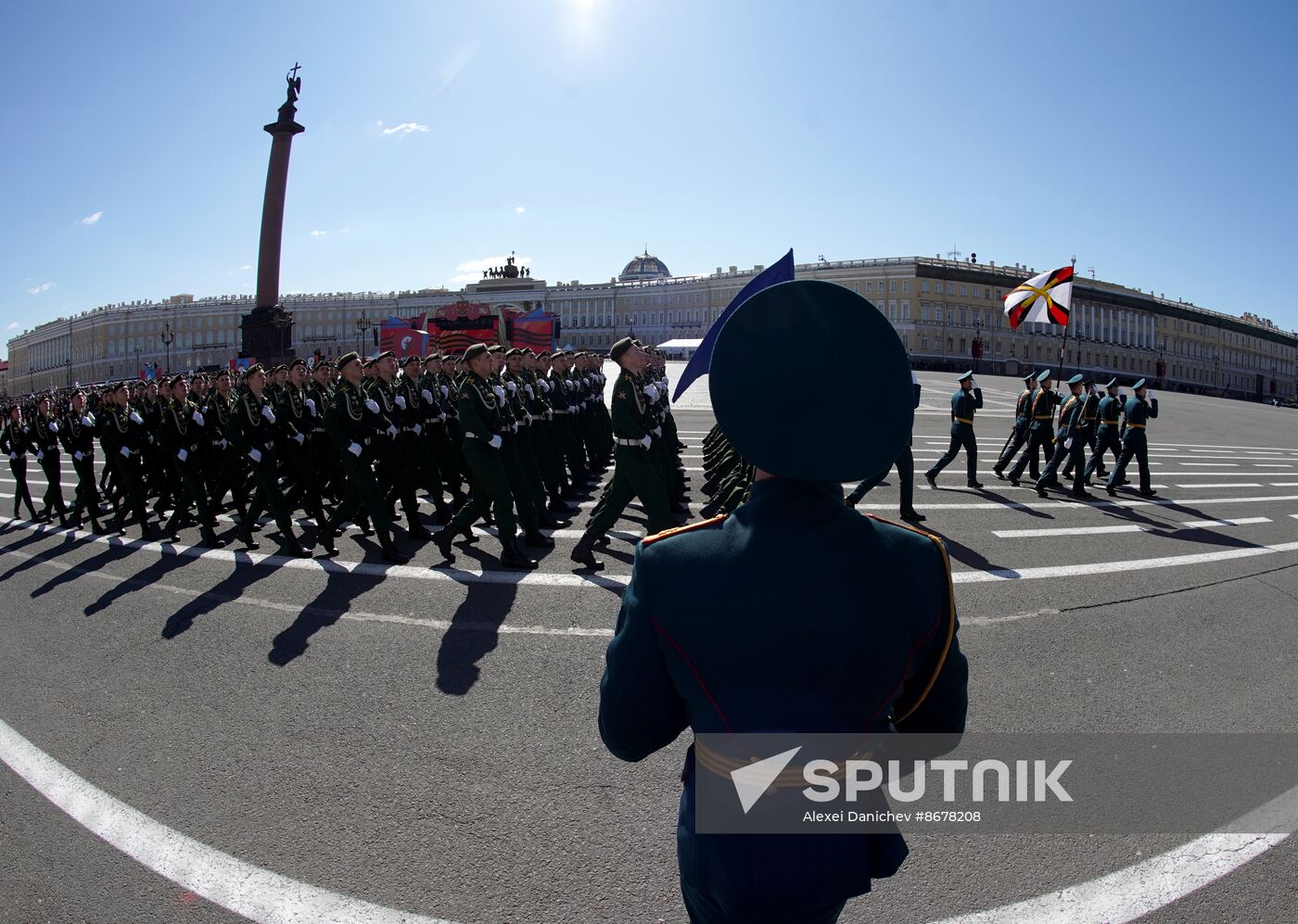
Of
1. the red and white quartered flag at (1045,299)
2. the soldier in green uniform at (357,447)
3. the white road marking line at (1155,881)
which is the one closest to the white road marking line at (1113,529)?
the white road marking line at (1155,881)

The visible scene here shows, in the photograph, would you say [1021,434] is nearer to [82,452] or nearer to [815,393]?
[815,393]

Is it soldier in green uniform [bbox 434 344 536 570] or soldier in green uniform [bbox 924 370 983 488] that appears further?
soldier in green uniform [bbox 924 370 983 488]

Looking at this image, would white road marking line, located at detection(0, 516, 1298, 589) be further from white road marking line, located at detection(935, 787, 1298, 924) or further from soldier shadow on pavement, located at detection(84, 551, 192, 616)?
white road marking line, located at detection(935, 787, 1298, 924)

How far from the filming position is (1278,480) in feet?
51.1

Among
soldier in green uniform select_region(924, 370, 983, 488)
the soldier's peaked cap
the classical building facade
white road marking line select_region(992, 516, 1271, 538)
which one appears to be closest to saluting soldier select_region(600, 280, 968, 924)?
the soldier's peaked cap

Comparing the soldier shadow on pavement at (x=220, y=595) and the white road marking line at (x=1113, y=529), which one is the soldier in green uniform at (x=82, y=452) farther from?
the white road marking line at (x=1113, y=529)

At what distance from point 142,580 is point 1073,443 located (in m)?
13.1

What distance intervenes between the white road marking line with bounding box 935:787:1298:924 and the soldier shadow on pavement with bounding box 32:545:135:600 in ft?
27.3

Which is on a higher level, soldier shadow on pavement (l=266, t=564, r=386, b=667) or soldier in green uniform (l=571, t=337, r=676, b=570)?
soldier in green uniform (l=571, t=337, r=676, b=570)

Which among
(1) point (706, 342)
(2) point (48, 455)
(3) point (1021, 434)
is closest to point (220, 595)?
(1) point (706, 342)

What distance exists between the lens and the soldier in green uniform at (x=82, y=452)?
1098 centimetres

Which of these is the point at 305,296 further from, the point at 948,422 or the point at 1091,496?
the point at 1091,496

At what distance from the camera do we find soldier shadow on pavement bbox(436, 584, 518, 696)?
488 centimetres

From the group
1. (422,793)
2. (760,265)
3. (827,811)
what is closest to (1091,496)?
(422,793)
